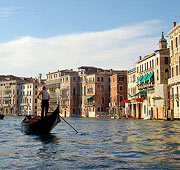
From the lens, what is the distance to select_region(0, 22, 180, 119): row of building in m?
37.3

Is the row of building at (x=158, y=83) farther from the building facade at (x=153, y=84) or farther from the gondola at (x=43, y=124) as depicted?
the gondola at (x=43, y=124)

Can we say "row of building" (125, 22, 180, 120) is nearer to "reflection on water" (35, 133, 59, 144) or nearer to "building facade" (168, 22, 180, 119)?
"building facade" (168, 22, 180, 119)

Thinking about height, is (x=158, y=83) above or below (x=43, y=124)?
above

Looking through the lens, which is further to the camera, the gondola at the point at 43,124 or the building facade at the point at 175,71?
the building facade at the point at 175,71

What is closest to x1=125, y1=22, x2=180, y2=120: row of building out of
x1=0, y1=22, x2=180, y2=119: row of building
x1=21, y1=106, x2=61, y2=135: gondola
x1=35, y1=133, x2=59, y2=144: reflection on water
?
x1=0, y1=22, x2=180, y2=119: row of building

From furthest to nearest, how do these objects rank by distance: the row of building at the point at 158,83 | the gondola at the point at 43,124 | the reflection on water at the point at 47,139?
the row of building at the point at 158,83
the gondola at the point at 43,124
the reflection on water at the point at 47,139

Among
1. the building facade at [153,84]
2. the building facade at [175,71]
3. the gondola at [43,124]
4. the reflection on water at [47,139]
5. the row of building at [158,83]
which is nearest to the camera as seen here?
the reflection on water at [47,139]

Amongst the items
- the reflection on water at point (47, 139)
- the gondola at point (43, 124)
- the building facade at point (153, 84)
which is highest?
the building facade at point (153, 84)

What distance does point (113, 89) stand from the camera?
63062mm

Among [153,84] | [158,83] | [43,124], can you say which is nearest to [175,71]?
[158,83]

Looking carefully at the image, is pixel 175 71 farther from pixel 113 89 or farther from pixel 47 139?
pixel 113 89

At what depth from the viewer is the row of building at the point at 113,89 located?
37325 mm

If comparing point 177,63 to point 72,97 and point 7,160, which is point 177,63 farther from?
point 72,97

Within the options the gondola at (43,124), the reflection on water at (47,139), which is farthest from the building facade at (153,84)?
the reflection on water at (47,139)
